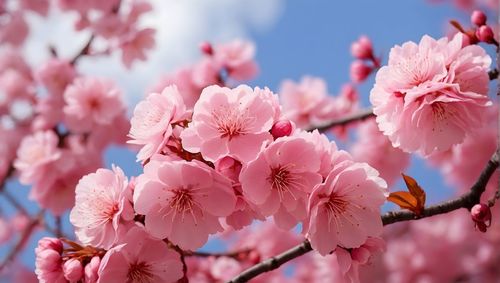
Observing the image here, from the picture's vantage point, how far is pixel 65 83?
413 cm

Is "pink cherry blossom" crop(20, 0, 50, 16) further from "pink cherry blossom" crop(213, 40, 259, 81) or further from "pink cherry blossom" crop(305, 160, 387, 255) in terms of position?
"pink cherry blossom" crop(305, 160, 387, 255)

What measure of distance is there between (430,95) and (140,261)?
948mm

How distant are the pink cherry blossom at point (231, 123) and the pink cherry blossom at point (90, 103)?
2218 mm

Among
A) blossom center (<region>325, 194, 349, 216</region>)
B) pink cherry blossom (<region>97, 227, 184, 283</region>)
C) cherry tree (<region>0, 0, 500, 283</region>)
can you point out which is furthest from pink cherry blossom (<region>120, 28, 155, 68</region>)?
blossom center (<region>325, 194, 349, 216</region>)

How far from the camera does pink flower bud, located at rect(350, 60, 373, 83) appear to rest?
2924 millimetres

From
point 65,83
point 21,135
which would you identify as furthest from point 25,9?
point 65,83

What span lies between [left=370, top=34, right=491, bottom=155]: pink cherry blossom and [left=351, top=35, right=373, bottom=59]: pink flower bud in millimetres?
1029

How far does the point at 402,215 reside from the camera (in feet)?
5.86

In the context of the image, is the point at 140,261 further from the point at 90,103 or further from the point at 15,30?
the point at 15,30

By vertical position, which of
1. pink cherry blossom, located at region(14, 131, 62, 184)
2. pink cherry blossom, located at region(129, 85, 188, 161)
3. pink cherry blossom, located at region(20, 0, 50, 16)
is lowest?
pink cherry blossom, located at region(129, 85, 188, 161)

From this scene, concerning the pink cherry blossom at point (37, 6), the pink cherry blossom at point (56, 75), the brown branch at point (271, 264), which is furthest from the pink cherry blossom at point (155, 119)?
the pink cherry blossom at point (37, 6)

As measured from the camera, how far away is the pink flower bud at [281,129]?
1.59 metres

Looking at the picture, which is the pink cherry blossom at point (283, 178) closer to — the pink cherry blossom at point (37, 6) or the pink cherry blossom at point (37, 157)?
the pink cherry blossom at point (37, 157)

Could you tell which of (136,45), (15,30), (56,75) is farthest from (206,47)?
(15,30)
